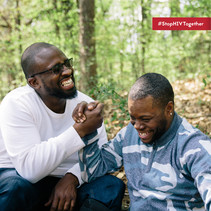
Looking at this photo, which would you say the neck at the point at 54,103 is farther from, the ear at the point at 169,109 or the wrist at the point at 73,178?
the ear at the point at 169,109

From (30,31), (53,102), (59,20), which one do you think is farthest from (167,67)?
(53,102)

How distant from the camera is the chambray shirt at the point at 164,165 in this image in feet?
6.00

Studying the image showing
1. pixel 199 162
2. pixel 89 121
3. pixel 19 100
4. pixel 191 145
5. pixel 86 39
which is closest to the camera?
pixel 199 162

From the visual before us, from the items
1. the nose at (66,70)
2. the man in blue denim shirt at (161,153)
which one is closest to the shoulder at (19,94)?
the nose at (66,70)

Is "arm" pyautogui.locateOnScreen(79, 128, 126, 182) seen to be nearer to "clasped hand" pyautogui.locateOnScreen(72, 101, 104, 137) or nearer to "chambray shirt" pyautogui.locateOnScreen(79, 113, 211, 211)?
"chambray shirt" pyautogui.locateOnScreen(79, 113, 211, 211)

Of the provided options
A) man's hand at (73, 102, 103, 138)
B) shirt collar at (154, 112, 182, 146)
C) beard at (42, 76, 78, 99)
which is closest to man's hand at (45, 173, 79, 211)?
man's hand at (73, 102, 103, 138)

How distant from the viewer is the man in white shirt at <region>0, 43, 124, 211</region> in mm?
2389

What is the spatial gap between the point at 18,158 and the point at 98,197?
0.82m

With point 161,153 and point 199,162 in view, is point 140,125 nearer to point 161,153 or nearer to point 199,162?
point 161,153

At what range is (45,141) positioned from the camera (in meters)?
2.48

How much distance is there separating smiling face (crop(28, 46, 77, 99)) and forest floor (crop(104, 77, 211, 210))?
1.43 meters

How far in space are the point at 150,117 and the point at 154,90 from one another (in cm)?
21

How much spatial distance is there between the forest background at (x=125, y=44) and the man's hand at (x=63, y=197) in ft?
5.01

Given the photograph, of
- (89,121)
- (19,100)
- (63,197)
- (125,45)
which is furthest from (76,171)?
(125,45)
